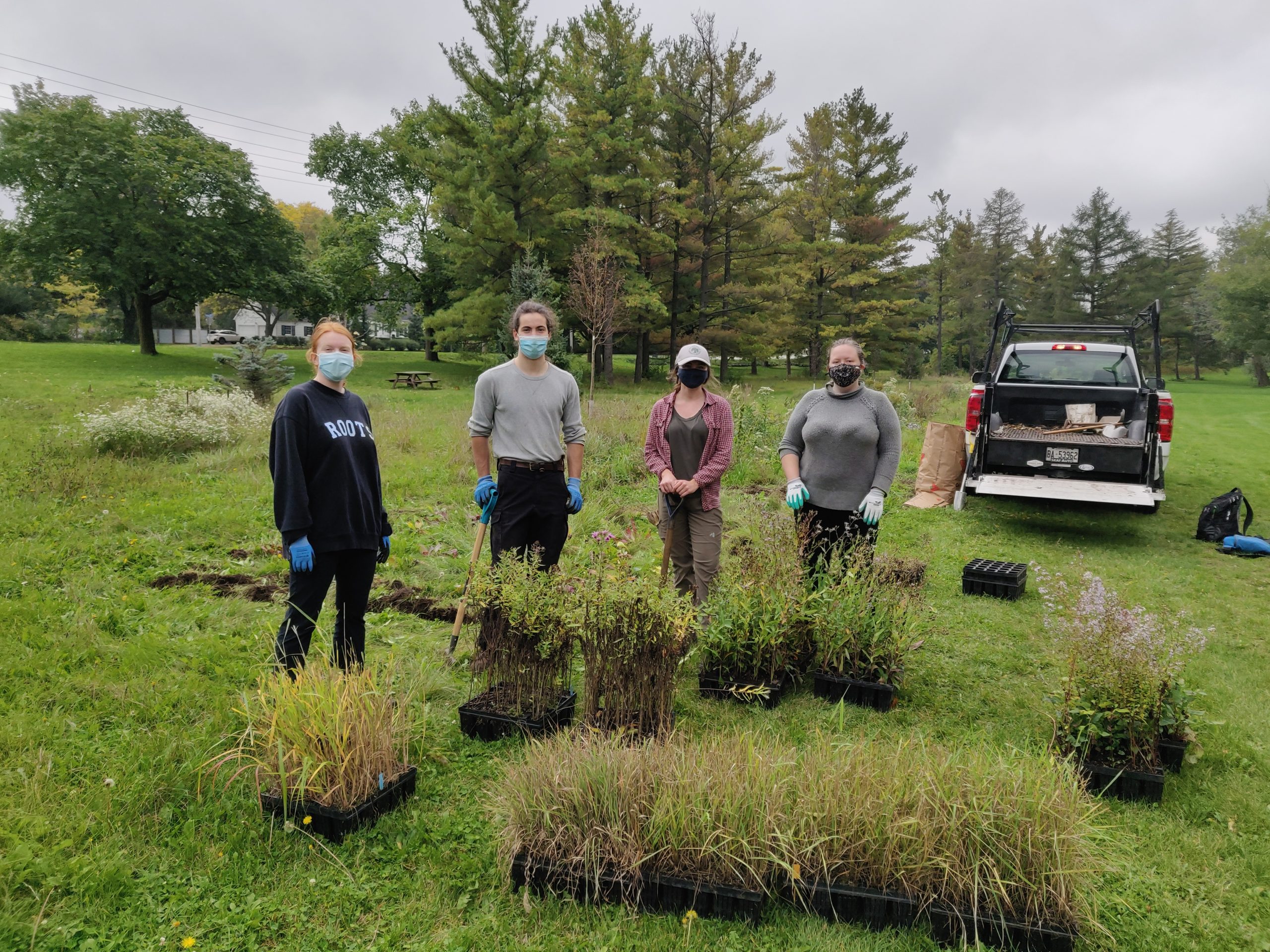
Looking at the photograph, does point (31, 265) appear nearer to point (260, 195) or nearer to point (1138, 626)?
point (260, 195)

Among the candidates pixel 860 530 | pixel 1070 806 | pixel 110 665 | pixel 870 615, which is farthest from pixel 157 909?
pixel 860 530

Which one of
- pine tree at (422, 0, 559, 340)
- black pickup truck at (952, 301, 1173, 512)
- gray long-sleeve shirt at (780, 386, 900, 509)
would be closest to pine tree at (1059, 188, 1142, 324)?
pine tree at (422, 0, 559, 340)

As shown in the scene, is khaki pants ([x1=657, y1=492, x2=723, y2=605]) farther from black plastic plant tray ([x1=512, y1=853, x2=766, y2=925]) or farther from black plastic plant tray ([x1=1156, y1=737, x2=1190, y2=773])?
black plastic plant tray ([x1=1156, y1=737, x2=1190, y2=773])

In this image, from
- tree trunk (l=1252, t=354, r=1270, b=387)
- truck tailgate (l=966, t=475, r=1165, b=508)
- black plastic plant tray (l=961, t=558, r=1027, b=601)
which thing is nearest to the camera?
black plastic plant tray (l=961, t=558, r=1027, b=601)

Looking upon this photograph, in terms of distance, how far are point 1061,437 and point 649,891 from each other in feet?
21.6

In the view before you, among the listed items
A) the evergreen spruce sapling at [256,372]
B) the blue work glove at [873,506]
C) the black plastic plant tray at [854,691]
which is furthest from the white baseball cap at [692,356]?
the evergreen spruce sapling at [256,372]

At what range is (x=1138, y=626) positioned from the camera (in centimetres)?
309

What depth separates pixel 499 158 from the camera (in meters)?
24.1

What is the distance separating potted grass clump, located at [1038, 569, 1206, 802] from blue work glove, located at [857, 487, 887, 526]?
3.38ft

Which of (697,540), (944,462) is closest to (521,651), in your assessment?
(697,540)

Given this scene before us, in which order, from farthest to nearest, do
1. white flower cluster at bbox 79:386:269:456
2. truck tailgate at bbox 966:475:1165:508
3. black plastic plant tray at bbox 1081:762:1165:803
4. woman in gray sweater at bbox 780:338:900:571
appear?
1. white flower cluster at bbox 79:386:269:456
2. truck tailgate at bbox 966:475:1165:508
3. woman in gray sweater at bbox 780:338:900:571
4. black plastic plant tray at bbox 1081:762:1165:803

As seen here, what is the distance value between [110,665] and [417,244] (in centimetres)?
3280

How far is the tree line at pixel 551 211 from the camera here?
79.9 ft

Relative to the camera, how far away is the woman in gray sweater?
159 inches
